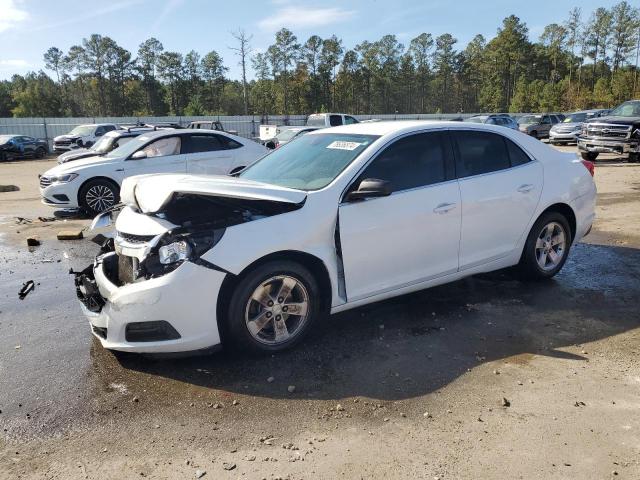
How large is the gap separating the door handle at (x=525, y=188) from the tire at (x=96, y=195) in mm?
7956

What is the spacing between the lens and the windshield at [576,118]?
2872 cm

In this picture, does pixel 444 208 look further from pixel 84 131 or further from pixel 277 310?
pixel 84 131

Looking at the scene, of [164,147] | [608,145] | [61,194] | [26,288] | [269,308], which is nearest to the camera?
[269,308]

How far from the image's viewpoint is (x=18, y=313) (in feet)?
16.4

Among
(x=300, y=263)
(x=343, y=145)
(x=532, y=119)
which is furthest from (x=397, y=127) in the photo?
(x=532, y=119)

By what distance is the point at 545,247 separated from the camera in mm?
5398

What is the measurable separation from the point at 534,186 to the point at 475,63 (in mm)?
102566

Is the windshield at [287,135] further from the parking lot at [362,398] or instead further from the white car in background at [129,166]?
A: the parking lot at [362,398]

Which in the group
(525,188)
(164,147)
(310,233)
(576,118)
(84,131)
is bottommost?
(310,233)

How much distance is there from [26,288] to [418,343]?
14.3 ft

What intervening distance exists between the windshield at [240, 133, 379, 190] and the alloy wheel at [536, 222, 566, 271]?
223 centimetres

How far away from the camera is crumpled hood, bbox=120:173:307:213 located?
3.64 m

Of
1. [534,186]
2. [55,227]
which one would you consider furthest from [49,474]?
[55,227]

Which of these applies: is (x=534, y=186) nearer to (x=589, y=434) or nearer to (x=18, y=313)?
(x=589, y=434)
